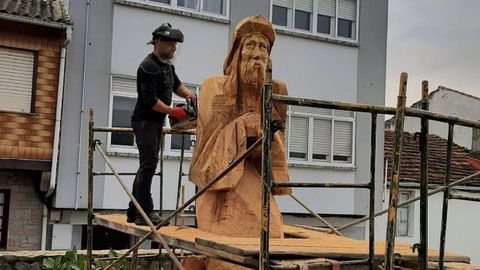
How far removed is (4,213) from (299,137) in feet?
22.1

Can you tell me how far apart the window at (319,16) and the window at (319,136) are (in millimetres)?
2011

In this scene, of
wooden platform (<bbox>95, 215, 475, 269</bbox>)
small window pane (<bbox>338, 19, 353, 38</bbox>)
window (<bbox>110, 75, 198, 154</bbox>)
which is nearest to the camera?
wooden platform (<bbox>95, 215, 475, 269</bbox>)

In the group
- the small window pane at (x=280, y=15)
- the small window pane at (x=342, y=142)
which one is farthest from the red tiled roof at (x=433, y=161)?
the small window pane at (x=280, y=15)

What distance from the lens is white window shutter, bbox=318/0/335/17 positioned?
16.6 metres

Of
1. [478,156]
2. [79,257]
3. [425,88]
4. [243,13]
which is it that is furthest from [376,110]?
[478,156]

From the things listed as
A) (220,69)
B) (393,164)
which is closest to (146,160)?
(393,164)

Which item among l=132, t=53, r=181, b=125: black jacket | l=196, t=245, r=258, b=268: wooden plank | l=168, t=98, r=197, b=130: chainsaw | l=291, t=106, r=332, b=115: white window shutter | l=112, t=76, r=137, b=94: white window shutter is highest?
l=112, t=76, r=137, b=94: white window shutter

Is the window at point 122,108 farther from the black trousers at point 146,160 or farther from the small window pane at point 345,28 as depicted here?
the black trousers at point 146,160

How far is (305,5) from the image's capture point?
1638cm

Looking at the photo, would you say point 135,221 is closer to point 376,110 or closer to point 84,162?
point 376,110

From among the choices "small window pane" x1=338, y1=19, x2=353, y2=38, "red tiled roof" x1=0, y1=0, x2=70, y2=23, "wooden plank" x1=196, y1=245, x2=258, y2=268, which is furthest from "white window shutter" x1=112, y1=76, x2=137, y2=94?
"wooden plank" x1=196, y1=245, x2=258, y2=268

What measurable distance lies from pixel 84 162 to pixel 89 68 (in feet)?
6.12

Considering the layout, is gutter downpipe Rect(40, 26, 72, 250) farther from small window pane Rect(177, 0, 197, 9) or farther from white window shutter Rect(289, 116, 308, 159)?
white window shutter Rect(289, 116, 308, 159)

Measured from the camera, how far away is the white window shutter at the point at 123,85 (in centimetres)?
1365
